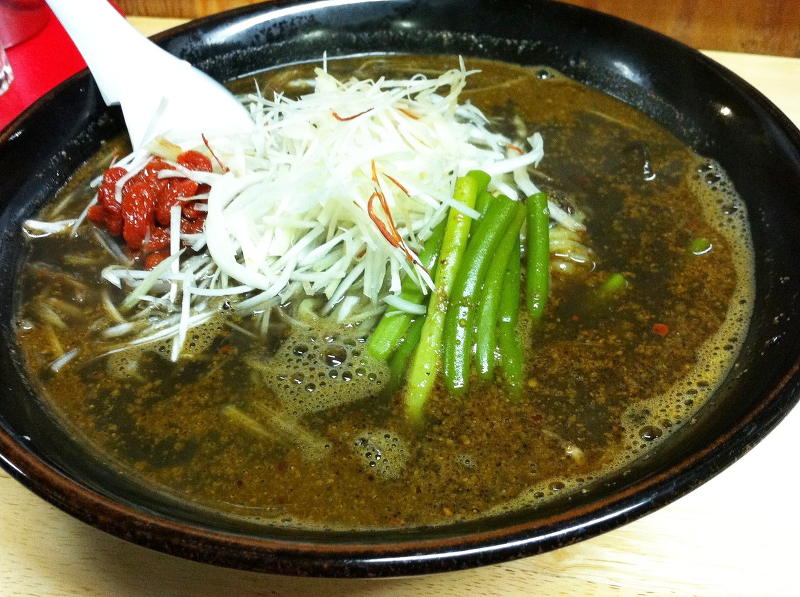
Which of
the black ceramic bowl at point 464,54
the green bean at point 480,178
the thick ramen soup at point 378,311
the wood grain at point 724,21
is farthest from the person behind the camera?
the wood grain at point 724,21

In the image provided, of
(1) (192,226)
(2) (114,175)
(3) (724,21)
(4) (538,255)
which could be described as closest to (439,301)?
(4) (538,255)

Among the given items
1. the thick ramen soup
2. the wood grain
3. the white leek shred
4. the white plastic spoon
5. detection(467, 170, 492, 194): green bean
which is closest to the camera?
the thick ramen soup

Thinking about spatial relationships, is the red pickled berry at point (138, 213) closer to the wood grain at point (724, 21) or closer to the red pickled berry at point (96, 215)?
the red pickled berry at point (96, 215)

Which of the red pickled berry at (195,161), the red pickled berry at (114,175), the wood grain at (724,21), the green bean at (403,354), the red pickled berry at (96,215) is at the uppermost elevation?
the wood grain at (724,21)

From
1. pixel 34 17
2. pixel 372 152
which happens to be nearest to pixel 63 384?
pixel 372 152

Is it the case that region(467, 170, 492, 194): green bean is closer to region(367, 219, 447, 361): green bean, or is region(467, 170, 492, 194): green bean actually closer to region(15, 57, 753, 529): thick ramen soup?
region(15, 57, 753, 529): thick ramen soup

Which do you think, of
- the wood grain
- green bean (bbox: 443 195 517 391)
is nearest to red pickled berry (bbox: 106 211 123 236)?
green bean (bbox: 443 195 517 391)

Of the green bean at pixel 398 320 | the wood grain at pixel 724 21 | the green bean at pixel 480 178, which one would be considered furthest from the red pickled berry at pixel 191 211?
the wood grain at pixel 724 21
